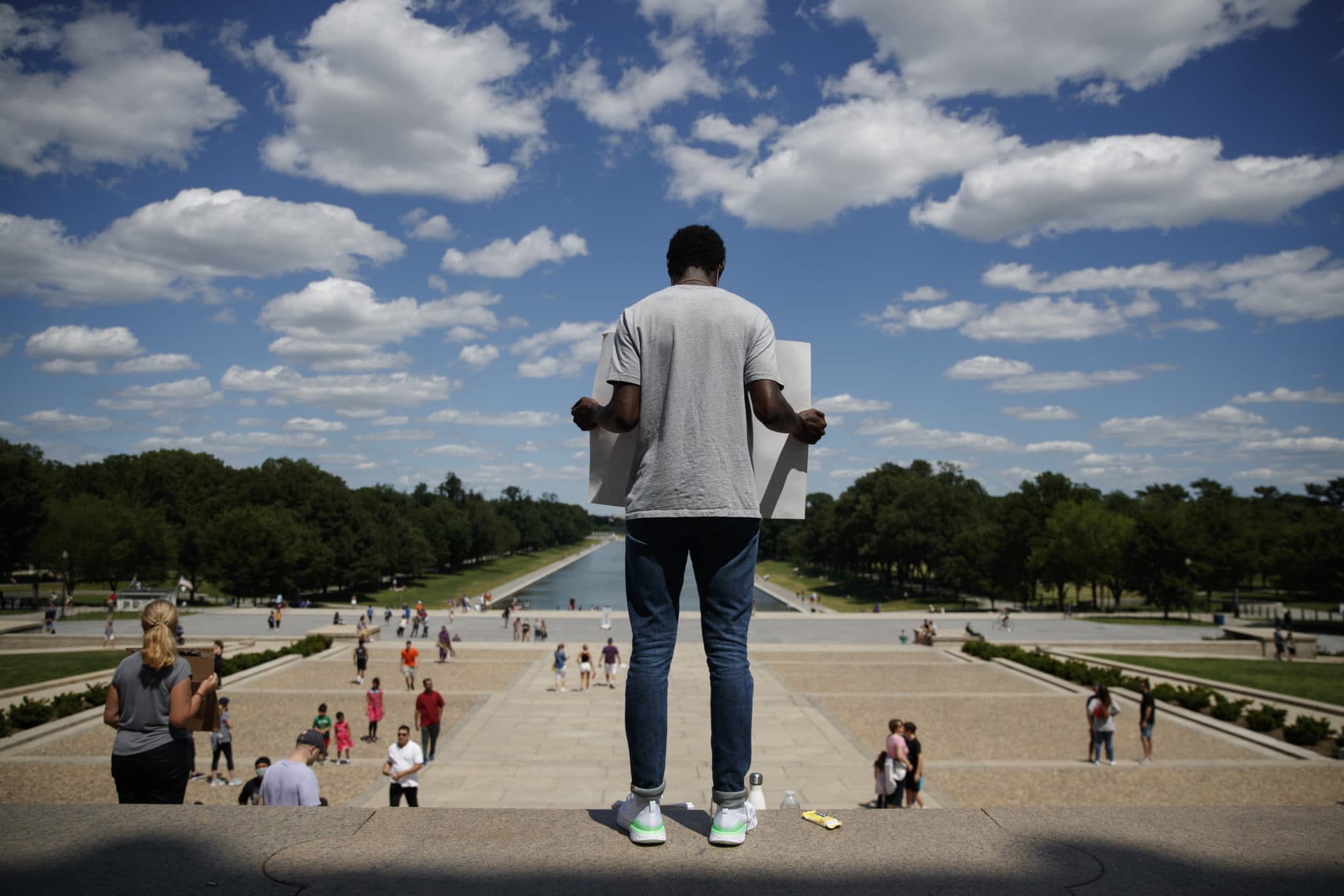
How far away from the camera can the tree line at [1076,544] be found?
2226 inches

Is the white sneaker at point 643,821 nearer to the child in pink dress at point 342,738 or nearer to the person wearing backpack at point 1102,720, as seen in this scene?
the child in pink dress at point 342,738

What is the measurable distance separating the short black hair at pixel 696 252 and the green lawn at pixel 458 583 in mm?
55426

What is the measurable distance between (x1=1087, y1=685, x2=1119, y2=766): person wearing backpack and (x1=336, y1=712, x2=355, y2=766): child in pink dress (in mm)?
14459

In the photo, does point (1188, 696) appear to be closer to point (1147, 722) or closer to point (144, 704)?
point (1147, 722)

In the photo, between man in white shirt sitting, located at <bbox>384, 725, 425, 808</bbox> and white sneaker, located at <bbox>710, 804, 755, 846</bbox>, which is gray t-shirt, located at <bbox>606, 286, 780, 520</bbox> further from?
man in white shirt sitting, located at <bbox>384, 725, 425, 808</bbox>

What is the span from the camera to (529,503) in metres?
177

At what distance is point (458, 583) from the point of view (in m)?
92.6

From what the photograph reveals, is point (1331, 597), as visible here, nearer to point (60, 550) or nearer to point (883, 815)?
point (883, 815)

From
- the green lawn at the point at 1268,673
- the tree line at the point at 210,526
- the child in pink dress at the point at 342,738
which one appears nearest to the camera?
the child in pink dress at the point at 342,738

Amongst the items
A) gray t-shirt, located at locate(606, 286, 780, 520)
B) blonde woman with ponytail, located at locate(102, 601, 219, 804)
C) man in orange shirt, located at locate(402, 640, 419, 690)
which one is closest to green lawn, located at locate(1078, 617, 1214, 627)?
A: man in orange shirt, located at locate(402, 640, 419, 690)

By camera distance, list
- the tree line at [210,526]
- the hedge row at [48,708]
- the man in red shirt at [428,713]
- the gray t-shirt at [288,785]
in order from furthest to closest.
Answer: the tree line at [210,526] → the hedge row at [48,708] → the man in red shirt at [428,713] → the gray t-shirt at [288,785]

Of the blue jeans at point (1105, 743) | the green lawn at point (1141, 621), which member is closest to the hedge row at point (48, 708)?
the blue jeans at point (1105, 743)

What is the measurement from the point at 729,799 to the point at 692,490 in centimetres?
113

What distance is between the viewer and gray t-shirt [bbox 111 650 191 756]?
4.05 m
